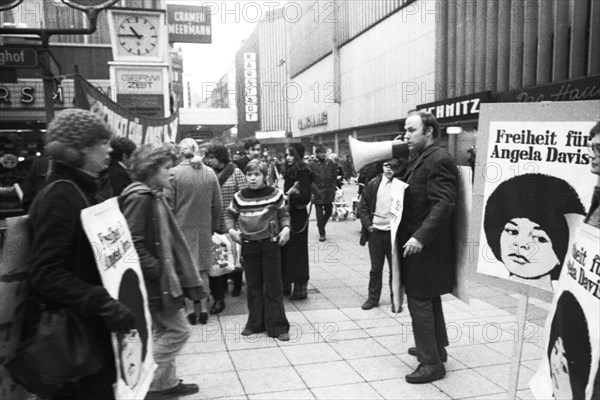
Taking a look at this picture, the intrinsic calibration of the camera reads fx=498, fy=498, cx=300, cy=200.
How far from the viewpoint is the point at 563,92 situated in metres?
11.8

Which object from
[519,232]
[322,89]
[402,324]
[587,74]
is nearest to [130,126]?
[402,324]

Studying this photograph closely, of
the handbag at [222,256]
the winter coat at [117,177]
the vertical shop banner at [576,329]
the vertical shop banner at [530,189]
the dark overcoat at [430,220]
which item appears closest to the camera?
the vertical shop banner at [576,329]

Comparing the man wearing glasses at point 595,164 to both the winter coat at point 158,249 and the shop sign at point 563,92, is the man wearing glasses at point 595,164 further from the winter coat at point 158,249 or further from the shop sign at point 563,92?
the shop sign at point 563,92

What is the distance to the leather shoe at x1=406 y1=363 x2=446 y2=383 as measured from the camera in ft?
11.9

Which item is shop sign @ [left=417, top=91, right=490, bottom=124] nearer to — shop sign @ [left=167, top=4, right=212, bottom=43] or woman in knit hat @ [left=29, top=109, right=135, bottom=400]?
shop sign @ [left=167, top=4, right=212, bottom=43]

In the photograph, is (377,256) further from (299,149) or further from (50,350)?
(50,350)

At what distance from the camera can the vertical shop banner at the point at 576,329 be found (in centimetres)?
182

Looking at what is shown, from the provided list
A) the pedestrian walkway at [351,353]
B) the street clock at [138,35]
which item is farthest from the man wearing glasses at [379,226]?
the street clock at [138,35]

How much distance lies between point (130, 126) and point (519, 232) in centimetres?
476

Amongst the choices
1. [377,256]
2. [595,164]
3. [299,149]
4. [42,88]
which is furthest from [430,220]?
[42,88]

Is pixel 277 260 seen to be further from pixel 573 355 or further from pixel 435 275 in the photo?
pixel 573 355

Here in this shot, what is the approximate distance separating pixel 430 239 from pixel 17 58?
3996mm

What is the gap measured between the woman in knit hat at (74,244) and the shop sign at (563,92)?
10.5 meters

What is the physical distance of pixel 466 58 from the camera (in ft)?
57.2
